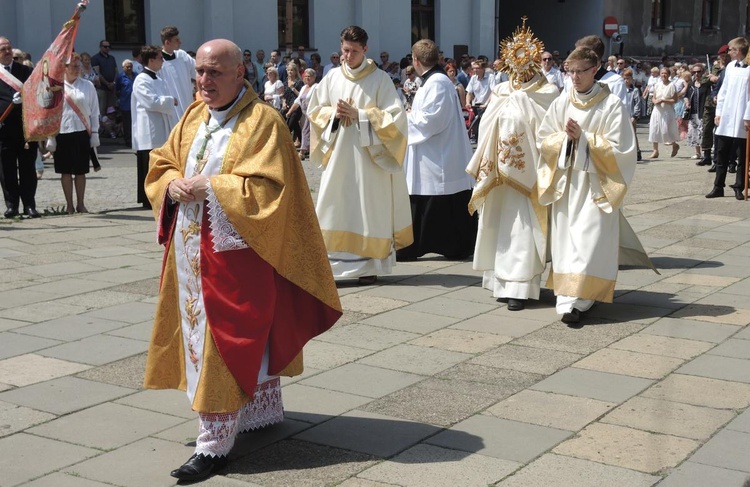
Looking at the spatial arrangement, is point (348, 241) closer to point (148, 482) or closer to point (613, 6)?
point (148, 482)

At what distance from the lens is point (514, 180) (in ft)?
24.2

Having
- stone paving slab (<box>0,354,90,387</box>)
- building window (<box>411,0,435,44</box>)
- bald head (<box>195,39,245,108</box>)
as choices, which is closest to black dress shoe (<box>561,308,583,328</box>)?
stone paving slab (<box>0,354,90,387</box>)

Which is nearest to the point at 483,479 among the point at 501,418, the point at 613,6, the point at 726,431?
the point at 501,418

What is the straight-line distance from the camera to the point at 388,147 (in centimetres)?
814

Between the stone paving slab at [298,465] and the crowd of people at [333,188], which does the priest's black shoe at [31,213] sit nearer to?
the crowd of people at [333,188]

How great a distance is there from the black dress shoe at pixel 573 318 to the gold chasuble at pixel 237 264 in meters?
2.70

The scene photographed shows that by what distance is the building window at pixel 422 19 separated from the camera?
29719 mm

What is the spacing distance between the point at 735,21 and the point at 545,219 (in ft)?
133

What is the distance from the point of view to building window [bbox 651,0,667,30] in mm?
39688

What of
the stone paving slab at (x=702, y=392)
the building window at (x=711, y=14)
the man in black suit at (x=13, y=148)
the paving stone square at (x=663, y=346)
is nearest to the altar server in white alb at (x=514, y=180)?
the paving stone square at (x=663, y=346)

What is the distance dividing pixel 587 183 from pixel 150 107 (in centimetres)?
656

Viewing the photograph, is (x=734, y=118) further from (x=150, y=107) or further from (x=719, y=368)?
(x=719, y=368)

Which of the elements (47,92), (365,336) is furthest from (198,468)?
(47,92)

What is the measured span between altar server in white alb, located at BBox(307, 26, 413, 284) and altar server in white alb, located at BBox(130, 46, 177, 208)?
14.2ft
